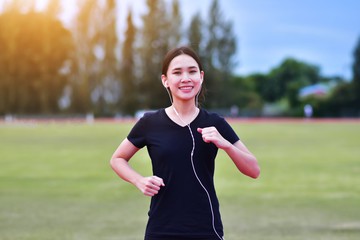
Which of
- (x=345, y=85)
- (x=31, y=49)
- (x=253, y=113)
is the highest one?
(x=31, y=49)

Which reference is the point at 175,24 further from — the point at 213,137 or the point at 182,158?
the point at 213,137

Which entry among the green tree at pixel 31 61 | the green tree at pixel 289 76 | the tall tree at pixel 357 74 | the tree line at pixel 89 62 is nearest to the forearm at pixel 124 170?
the tree line at pixel 89 62

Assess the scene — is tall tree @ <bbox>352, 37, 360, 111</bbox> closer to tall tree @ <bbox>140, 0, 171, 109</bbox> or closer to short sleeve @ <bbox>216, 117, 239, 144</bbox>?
tall tree @ <bbox>140, 0, 171, 109</bbox>

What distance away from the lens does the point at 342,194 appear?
875 cm

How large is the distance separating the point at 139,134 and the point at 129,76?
5702 centimetres

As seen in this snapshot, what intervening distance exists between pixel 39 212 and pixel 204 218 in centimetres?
547

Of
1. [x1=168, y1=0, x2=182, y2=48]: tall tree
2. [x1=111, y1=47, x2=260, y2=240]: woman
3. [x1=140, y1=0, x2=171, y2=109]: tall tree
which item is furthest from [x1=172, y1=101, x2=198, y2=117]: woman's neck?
[x1=168, y1=0, x2=182, y2=48]: tall tree

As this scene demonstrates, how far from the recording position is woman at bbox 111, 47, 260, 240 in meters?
2.37

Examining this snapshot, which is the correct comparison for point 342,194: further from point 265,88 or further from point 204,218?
point 265,88

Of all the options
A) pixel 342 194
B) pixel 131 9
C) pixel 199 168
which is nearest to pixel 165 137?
pixel 199 168

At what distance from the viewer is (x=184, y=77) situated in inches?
97.3

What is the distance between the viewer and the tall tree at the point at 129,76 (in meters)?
58.1

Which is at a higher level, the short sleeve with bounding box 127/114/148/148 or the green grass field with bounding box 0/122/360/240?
the short sleeve with bounding box 127/114/148/148

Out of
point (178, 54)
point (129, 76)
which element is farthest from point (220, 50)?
point (178, 54)
